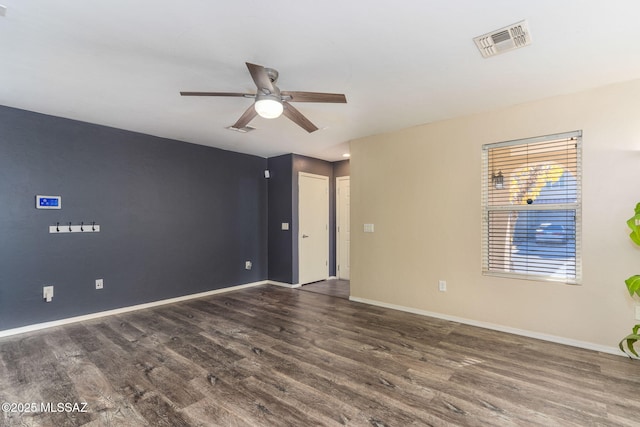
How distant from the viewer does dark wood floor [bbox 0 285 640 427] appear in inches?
77.2

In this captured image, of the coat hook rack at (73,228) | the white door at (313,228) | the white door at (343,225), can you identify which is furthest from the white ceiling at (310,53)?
the white door at (343,225)

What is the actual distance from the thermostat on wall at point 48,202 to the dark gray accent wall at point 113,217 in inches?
2.0

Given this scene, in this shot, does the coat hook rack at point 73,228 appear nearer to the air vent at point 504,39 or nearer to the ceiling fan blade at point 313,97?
the ceiling fan blade at point 313,97

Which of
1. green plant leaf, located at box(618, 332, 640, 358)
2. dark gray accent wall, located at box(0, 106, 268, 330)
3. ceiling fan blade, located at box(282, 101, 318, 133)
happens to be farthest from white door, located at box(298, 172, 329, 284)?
green plant leaf, located at box(618, 332, 640, 358)

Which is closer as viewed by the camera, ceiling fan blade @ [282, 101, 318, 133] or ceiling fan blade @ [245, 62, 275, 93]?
ceiling fan blade @ [245, 62, 275, 93]

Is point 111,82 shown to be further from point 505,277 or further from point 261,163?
point 505,277

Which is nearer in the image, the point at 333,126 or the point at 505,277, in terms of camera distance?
the point at 505,277

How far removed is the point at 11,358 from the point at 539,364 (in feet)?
15.4

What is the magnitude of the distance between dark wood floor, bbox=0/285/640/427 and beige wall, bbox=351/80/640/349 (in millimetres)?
329

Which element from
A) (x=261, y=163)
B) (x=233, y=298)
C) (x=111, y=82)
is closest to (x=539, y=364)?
(x=233, y=298)

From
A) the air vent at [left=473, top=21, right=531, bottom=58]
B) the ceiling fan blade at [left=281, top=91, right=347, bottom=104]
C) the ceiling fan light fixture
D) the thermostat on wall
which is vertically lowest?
the thermostat on wall

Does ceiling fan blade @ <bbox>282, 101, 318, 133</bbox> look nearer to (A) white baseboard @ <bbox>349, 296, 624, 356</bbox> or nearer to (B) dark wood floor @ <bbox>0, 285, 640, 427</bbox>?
(B) dark wood floor @ <bbox>0, 285, 640, 427</bbox>

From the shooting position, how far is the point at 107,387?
90.1 inches

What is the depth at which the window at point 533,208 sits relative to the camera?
3.07m
